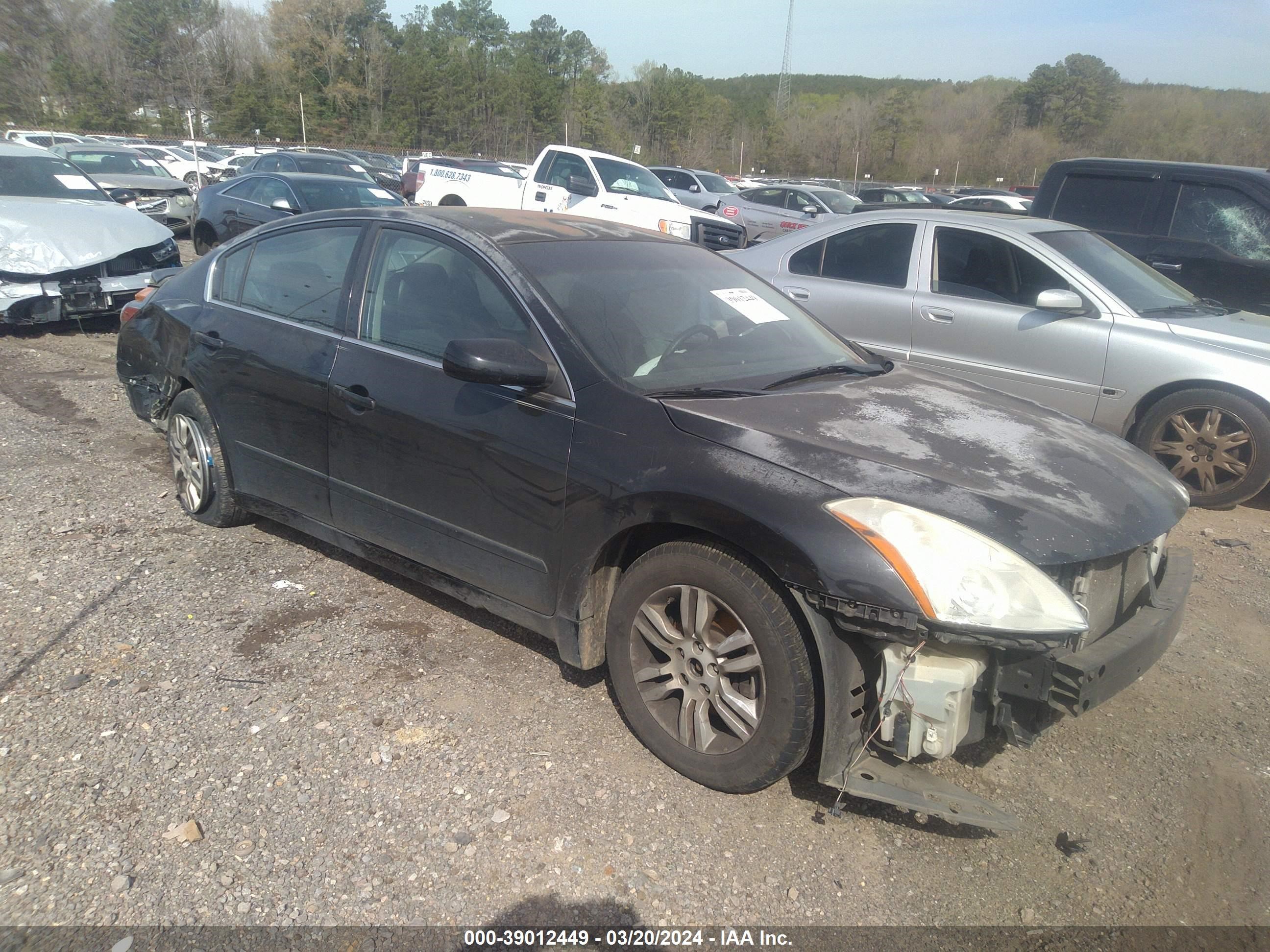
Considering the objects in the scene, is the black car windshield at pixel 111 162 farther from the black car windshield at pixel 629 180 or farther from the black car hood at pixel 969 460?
the black car hood at pixel 969 460

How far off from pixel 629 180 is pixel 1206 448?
11.1m

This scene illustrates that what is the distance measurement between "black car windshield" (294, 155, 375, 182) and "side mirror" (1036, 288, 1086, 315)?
13533 millimetres

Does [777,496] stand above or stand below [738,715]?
above

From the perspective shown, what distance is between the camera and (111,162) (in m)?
17.9

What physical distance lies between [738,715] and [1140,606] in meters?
1.37

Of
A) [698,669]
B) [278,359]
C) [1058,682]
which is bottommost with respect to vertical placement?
[698,669]

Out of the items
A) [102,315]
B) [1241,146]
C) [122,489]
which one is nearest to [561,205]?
[102,315]

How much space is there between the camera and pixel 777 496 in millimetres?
2586

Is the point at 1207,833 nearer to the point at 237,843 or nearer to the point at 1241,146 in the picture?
the point at 237,843

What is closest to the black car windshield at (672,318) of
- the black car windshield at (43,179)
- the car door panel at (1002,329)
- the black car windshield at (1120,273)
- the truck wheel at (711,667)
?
the truck wheel at (711,667)

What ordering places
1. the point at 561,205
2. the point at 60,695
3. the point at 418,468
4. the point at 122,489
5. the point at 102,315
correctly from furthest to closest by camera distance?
the point at 561,205 → the point at 102,315 → the point at 122,489 → the point at 418,468 → the point at 60,695

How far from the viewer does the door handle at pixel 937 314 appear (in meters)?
6.28

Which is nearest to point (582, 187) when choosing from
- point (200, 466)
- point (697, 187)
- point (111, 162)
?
point (697, 187)

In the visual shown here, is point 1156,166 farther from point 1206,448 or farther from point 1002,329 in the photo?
point 1206,448
